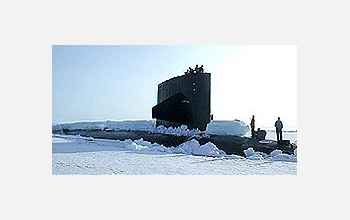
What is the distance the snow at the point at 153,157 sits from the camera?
23.9 feet

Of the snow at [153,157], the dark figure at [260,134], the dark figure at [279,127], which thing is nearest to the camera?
the snow at [153,157]

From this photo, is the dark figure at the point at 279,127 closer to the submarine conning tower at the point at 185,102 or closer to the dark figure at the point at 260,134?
the dark figure at the point at 260,134

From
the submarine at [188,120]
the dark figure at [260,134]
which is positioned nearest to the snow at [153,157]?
the submarine at [188,120]

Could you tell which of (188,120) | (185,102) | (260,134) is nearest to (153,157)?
(188,120)

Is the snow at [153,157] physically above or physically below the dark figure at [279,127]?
below

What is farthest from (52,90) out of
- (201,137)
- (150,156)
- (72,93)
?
(201,137)

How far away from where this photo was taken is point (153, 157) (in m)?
7.62

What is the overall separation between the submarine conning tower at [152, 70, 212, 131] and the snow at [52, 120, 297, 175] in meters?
0.12

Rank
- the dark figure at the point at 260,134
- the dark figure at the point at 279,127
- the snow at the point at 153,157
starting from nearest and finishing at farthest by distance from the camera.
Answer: the snow at the point at 153,157 → the dark figure at the point at 279,127 → the dark figure at the point at 260,134

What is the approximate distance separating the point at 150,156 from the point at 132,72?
50.9 inches

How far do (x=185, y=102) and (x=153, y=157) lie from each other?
115 cm

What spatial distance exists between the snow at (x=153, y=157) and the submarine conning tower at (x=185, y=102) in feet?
0.39

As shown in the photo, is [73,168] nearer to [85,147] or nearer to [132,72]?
[85,147]

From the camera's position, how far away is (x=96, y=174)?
726 centimetres
